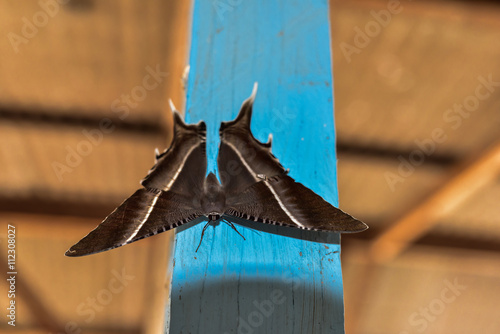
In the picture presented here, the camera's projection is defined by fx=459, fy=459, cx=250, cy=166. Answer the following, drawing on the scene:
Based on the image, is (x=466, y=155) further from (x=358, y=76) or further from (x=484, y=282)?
(x=484, y=282)

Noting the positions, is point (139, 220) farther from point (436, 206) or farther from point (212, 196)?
point (436, 206)

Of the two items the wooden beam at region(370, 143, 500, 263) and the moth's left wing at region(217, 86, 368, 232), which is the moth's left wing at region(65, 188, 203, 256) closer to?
the moth's left wing at region(217, 86, 368, 232)

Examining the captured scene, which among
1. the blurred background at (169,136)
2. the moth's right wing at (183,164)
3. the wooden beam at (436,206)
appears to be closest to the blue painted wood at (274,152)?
the moth's right wing at (183,164)

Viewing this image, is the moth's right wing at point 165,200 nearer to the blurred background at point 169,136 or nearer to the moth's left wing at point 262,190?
the moth's left wing at point 262,190

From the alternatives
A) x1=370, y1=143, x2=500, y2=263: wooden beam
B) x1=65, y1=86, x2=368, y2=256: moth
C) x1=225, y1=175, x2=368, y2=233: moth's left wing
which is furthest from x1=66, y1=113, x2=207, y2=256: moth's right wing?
x1=370, y1=143, x2=500, y2=263: wooden beam

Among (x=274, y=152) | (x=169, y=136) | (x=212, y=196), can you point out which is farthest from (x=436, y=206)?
(x=212, y=196)
